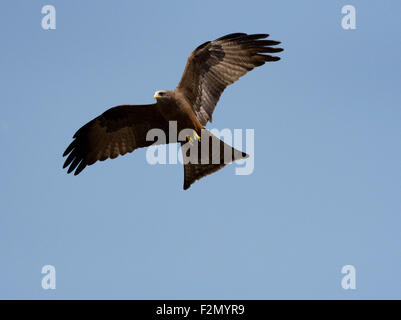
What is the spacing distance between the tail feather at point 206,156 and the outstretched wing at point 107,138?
0.90m

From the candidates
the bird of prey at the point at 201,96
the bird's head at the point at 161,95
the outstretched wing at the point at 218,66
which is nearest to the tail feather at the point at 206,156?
the bird of prey at the point at 201,96

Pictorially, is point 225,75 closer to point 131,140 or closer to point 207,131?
point 207,131

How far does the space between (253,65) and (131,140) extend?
8.77 ft

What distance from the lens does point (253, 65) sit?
10742 millimetres

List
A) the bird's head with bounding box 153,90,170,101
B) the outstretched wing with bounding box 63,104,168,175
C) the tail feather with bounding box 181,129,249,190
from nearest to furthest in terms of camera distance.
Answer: the bird's head with bounding box 153,90,170,101
the tail feather with bounding box 181,129,249,190
the outstretched wing with bounding box 63,104,168,175

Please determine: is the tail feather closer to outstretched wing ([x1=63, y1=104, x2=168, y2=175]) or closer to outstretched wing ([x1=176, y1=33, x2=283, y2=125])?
outstretched wing ([x1=176, y1=33, x2=283, y2=125])

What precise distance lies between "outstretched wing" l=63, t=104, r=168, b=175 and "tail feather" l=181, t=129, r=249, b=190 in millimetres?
902

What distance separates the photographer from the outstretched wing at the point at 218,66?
10.7 m

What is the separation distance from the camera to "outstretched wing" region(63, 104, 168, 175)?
11.2 m

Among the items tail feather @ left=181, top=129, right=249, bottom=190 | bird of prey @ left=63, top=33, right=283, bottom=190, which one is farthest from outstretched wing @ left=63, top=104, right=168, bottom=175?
tail feather @ left=181, top=129, right=249, bottom=190
